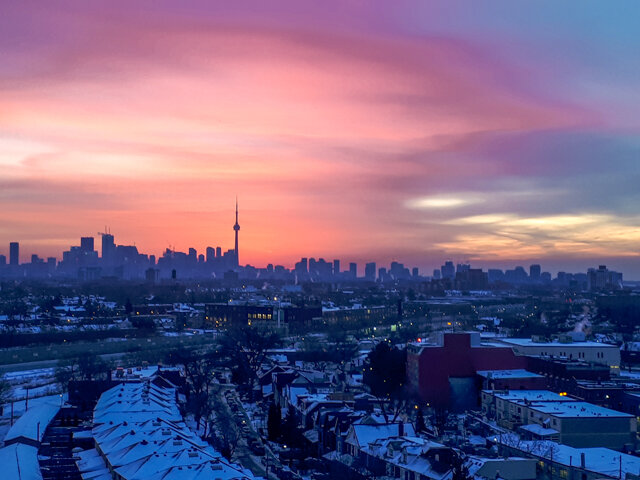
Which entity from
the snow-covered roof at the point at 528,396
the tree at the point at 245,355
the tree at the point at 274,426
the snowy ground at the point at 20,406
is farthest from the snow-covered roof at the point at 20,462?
the snow-covered roof at the point at 528,396

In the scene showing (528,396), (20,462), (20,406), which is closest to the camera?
(20,462)

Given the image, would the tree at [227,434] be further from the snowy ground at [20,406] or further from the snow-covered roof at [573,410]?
the snow-covered roof at [573,410]

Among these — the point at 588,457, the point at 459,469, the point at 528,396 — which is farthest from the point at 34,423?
the point at 528,396

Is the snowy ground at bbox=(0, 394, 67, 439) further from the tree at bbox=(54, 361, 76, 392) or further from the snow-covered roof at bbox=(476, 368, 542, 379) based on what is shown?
the snow-covered roof at bbox=(476, 368, 542, 379)

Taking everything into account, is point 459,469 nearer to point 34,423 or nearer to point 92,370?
point 34,423

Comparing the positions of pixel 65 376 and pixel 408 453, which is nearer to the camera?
pixel 408 453

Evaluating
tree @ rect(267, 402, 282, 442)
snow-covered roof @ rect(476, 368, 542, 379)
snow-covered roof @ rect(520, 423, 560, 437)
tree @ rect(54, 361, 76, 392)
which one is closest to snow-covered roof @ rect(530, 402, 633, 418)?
snow-covered roof @ rect(520, 423, 560, 437)
